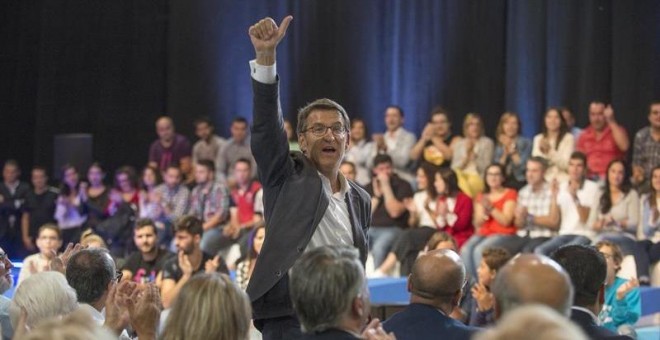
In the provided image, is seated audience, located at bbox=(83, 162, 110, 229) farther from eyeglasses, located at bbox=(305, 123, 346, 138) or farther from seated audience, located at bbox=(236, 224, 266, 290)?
eyeglasses, located at bbox=(305, 123, 346, 138)

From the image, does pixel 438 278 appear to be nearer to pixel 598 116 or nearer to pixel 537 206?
pixel 537 206

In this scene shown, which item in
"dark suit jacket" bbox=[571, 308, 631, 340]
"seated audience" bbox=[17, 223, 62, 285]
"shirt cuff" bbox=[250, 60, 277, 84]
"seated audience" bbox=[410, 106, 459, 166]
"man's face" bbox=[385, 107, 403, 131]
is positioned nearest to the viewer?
"dark suit jacket" bbox=[571, 308, 631, 340]

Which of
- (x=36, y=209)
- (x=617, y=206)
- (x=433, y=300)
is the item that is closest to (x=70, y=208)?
(x=36, y=209)

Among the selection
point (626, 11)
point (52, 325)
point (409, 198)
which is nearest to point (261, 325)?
point (52, 325)

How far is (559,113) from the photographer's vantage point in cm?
896

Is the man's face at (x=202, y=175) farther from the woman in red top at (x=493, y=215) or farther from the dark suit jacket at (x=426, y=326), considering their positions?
the dark suit jacket at (x=426, y=326)

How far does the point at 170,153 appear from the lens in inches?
428

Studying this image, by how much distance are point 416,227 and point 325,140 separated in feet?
17.0

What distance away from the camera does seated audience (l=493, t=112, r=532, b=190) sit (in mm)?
8977

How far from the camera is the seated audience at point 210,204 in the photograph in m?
9.42

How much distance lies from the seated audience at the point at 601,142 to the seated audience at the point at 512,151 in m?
0.40

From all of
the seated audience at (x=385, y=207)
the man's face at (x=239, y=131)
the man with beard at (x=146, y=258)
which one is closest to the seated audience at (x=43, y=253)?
the man with beard at (x=146, y=258)

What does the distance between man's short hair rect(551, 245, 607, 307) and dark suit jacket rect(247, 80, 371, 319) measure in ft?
2.41

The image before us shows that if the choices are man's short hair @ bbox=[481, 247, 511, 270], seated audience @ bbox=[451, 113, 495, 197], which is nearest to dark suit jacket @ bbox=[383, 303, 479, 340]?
man's short hair @ bbox=[481, 247, 511, 270]
